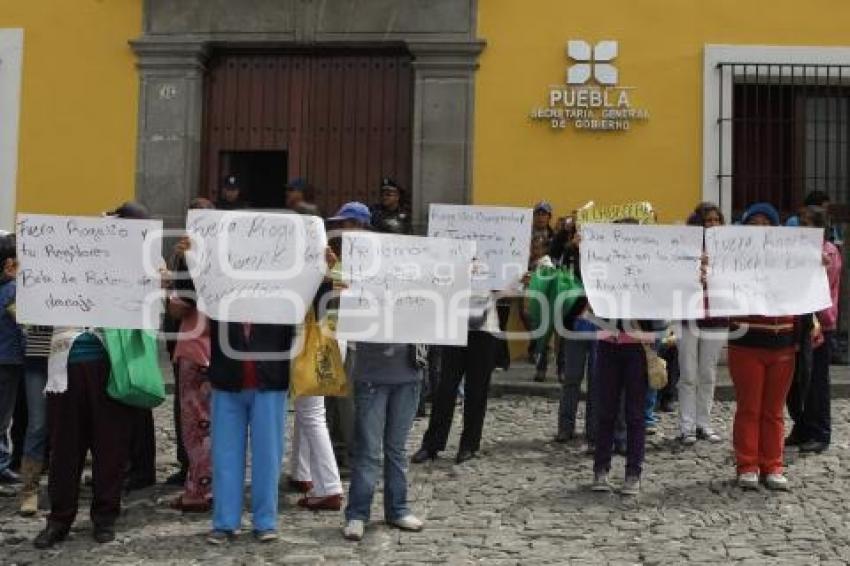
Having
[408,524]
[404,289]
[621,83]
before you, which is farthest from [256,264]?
[621,83]

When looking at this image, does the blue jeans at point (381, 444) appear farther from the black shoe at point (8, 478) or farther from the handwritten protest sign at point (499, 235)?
the black shoe at point (8, 478)

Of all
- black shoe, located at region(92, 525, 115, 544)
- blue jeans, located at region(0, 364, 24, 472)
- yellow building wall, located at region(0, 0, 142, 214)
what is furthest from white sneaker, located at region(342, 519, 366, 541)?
yellow building wall, located at region(0, 0, 142, 214)

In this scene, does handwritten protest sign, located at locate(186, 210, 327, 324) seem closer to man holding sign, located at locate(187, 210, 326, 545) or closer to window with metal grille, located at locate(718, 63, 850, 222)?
man holding sign, located at locate(187, 210, 326, 545)

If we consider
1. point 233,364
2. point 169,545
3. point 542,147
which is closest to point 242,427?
point 233,364

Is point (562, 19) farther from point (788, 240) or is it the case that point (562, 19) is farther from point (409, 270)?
point (409, 270)

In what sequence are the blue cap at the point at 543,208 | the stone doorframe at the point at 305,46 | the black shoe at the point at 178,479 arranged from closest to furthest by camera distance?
the black shoe at the point at 178,479, the blue cap at the point at 543,208, the stone doorframe at the point at 305,46

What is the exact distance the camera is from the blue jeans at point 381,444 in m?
5.07

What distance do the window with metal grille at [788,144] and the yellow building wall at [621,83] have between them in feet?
1.78

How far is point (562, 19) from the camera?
35.1 feet

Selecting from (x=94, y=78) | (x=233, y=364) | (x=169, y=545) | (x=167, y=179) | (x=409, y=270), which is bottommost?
(x=169, y=545)

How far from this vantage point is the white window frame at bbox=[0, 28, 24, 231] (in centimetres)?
1102

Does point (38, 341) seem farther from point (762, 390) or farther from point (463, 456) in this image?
point (762, 390)

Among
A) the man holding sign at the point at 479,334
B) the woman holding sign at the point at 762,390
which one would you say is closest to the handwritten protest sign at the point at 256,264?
the man holding sign at the point at 479,334

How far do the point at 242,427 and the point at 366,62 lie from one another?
276 inches
